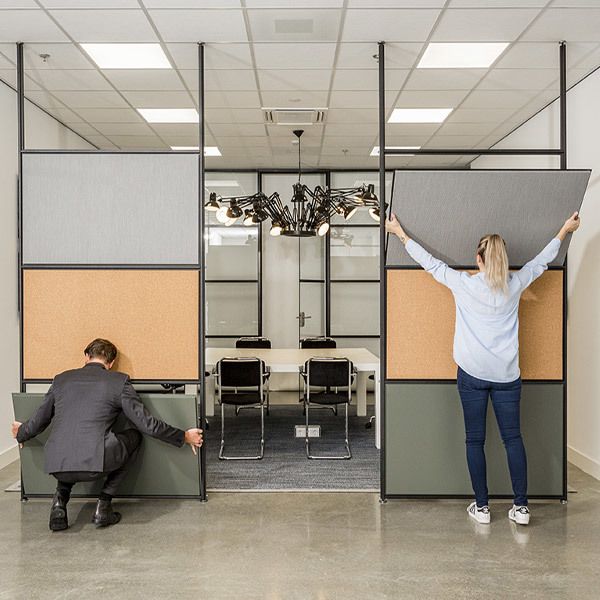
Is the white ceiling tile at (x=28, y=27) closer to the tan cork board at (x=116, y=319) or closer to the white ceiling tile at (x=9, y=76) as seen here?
the white ceiling tile at (x=9, y=76)

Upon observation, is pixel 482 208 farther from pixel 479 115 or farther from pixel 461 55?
pixel 479 115

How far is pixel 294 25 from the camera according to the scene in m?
4.34

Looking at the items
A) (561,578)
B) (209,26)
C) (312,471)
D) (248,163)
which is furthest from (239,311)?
(561,578)

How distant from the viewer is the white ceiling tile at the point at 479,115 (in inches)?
250

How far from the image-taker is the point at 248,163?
911 centimetres

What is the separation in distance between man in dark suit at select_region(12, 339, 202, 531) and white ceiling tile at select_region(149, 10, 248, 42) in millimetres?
2167

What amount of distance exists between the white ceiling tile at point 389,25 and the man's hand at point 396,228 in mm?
1235

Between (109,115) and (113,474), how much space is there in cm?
379

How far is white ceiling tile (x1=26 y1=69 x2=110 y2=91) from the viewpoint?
17.3 feet

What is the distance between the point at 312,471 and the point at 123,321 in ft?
6.75

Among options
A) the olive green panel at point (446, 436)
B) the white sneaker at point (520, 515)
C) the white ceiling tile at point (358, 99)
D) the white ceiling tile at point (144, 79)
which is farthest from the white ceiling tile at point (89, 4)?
the white sneaker at point (520, 515)

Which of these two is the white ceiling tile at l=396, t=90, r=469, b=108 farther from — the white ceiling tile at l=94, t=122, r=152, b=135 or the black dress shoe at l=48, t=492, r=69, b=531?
the black dress shoe at l=48, t=492, r=69, b=531

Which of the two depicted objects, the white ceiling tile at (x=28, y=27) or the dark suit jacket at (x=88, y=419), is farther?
the white ceiling tile at (x=28, y=27)

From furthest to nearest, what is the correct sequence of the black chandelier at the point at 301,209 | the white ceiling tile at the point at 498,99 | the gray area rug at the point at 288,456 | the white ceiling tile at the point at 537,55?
the black chandelier at the point at 301,209, the white ceiling tile at the point at 498,99, the gray area rug at the point at 288,456, the white ceiling tile at the point at 537,55
